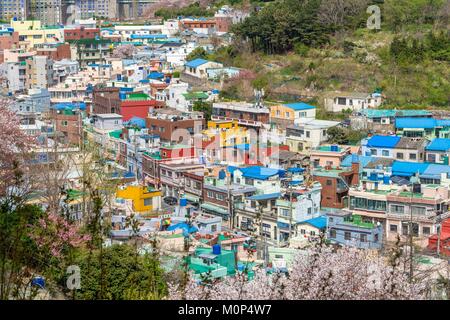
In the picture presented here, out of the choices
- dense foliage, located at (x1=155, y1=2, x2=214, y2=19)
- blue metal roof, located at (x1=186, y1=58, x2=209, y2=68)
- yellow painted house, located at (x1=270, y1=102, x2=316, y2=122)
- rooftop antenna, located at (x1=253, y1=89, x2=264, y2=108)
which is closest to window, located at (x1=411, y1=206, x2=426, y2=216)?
yellow painted house, located at (x1=270, y1=102, x2=316, y2=122)

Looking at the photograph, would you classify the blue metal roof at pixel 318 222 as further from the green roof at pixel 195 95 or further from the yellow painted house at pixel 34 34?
the yellow painted house at pixel 34 34

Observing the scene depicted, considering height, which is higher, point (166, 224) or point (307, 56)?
point (307, 56)

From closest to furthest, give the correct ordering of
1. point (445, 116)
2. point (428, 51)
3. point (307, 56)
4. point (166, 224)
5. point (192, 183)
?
point (166, 224) < point (192, 183) < point (445, 116) < point (428, 51) < point (307, 56)

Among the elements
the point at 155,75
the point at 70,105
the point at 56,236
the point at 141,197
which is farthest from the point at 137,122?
the point at 56,236

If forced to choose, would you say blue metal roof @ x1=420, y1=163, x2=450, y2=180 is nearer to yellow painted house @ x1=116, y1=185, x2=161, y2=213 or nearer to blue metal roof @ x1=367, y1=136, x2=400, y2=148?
blue metal roof @ x1=367, y1=136, x2=400, y2=148
